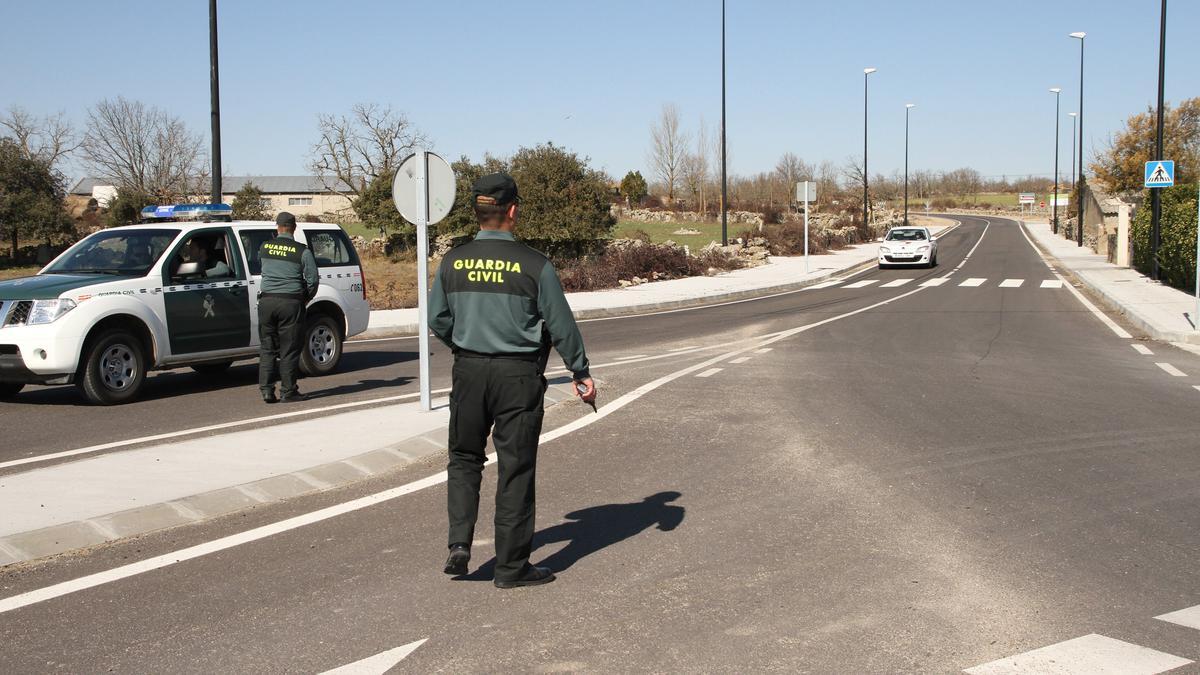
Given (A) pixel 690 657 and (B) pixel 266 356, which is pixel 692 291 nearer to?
(B) pixel 266 356

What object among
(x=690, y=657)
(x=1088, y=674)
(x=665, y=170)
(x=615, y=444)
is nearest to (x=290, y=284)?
(x=615, y=444)

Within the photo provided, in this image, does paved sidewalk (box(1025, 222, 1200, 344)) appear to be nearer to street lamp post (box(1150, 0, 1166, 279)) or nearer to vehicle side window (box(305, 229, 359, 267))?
street lamp post (box(1150, 0, 1166, 279))

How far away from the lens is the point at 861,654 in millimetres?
4102

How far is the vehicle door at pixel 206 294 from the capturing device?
36.6 feet

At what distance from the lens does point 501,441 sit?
15.8ft

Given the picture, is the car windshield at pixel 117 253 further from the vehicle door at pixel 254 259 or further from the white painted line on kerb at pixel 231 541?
the white painted line on kerb at pixel 231 541

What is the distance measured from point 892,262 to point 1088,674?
37117 millimetres

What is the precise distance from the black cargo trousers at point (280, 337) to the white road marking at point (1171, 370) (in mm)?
10015

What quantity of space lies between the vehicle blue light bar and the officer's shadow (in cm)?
785

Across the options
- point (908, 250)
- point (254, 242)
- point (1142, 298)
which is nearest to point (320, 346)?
point (254, 242)

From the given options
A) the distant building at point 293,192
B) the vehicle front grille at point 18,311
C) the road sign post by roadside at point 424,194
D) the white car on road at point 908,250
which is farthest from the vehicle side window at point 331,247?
the distant building at point 293,192

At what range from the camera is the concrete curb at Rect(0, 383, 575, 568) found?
5.55 metres

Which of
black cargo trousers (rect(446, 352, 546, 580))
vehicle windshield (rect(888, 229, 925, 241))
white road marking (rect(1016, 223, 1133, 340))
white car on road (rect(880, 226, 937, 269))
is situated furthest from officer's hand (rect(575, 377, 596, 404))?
vehicle windshield (rect(888, 229, 925, 241))

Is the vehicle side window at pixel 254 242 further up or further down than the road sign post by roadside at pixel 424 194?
further down
